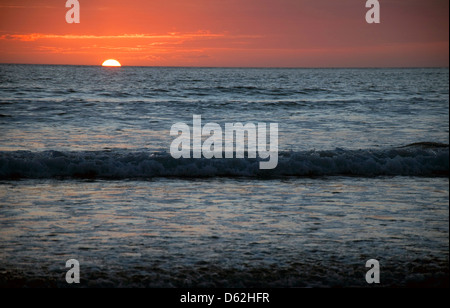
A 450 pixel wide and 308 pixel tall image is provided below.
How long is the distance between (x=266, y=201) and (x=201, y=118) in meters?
14.6

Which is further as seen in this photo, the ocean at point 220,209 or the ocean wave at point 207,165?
the ocean wave at point 207,165

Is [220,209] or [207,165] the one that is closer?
[220,209]

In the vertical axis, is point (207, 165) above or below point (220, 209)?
above

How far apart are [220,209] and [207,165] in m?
4.48

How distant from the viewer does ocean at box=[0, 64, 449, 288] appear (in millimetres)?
5520

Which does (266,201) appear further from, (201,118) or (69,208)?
(201,118)

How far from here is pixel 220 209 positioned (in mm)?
8211

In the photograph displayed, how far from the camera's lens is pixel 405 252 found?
609 cm

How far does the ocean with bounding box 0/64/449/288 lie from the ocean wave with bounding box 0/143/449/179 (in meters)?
0.04

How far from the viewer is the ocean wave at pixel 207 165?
1201 cm

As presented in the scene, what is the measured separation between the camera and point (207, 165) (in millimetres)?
12625

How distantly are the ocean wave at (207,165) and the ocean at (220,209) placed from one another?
41mm

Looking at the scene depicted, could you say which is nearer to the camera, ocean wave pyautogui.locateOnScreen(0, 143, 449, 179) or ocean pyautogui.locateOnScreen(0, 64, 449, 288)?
ocean pyautogui.locateOnScreen(0, 64, 449, 288)

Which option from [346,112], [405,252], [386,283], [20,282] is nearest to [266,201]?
[405,252]
